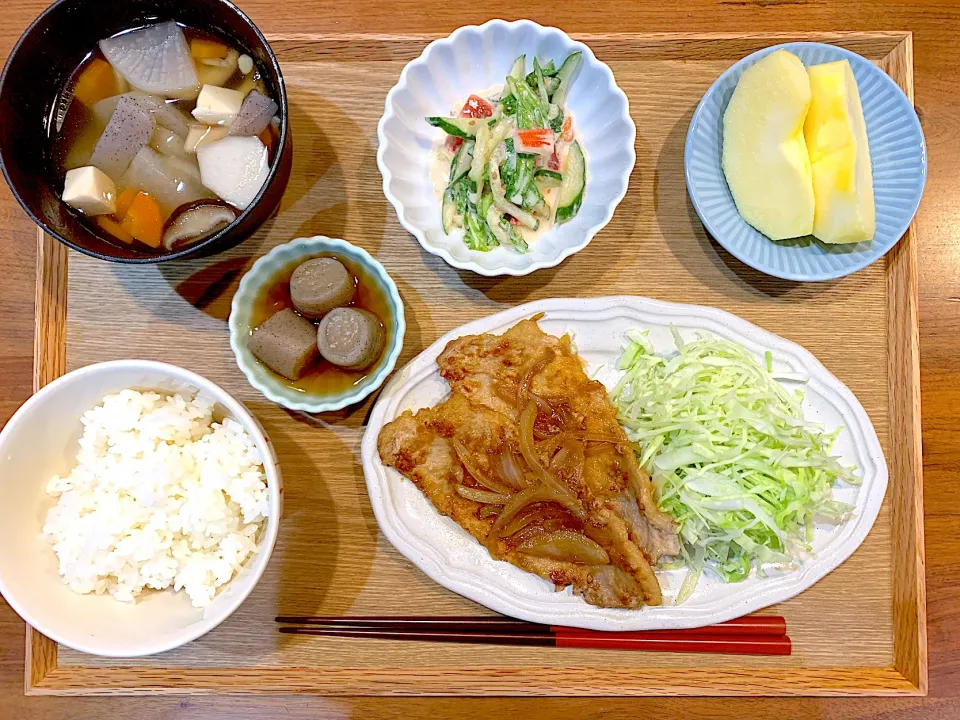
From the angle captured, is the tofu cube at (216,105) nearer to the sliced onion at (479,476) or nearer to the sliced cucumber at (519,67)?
the sliced cucumber at (519,67)

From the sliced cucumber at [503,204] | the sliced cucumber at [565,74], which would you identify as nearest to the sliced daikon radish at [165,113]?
the sliced cucumber at [503,204]

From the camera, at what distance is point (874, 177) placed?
2584 millimetres

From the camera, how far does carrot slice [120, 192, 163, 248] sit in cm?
232

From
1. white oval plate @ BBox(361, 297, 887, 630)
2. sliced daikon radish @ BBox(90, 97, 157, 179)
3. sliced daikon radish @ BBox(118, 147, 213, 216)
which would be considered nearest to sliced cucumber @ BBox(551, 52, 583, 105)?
white oval plate @ BBox(361, 297, 887, 630)

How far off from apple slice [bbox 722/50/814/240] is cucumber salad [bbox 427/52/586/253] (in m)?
0.58

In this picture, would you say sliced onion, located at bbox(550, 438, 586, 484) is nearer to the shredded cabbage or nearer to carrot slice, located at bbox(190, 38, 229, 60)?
the shredded cabbage

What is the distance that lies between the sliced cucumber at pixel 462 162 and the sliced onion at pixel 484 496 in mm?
1168

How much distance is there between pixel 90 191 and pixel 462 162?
1.29 meters

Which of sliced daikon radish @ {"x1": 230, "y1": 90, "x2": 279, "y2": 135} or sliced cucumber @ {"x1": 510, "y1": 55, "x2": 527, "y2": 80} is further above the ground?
sliced cucumber @ {"x1": 510, "y1": 55, "x2": 527, "y2": 80}

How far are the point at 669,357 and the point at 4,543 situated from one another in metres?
2.46

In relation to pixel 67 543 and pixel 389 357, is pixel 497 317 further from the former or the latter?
pixel 67 543

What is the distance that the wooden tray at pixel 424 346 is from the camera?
258 cm

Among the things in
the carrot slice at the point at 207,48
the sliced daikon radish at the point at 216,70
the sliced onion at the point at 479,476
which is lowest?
the sliced onion at the point at 479,476

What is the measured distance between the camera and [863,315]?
8.87 feet
